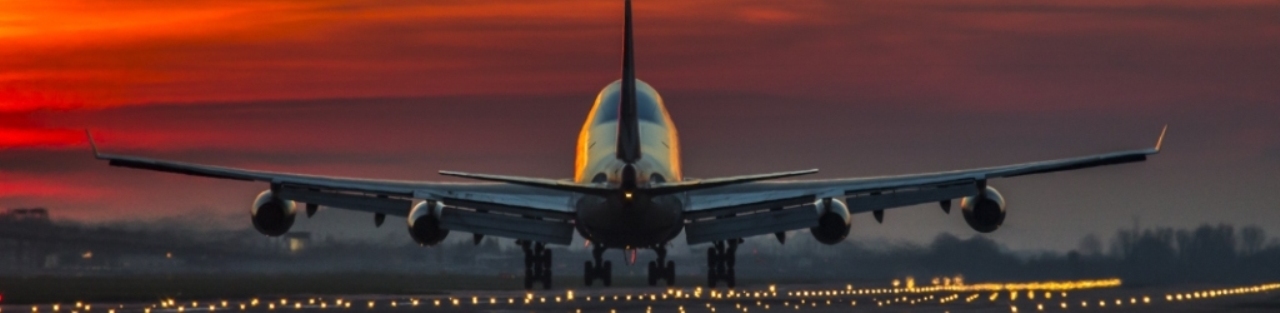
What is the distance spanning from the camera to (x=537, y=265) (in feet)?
198

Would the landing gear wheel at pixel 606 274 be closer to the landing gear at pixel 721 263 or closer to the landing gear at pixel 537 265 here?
the landing gear at pixel 537 265

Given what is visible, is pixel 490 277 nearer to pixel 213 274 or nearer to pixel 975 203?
pixel 213 274

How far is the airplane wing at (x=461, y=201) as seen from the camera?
55.2 metres

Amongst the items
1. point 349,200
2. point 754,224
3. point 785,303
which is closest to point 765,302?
point 785,303

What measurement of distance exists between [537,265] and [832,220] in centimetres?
926

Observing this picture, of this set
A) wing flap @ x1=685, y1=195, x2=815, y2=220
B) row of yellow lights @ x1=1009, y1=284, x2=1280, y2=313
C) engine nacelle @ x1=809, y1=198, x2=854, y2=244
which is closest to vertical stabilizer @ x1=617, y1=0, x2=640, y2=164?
wing flap @ x1=685, y1=195, x2=815, y2=220

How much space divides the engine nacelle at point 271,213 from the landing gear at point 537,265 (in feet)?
25.2

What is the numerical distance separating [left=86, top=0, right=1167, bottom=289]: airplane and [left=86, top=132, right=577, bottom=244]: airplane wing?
0.03m

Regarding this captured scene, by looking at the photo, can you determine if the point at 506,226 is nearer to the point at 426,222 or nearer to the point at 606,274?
the point at 426,222

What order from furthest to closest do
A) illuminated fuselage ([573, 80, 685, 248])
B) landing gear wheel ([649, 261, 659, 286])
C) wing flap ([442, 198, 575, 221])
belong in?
landing gear wheel ([649, 261, 659, 286]) < wing flap ([442, 198, 575, 221]) < illuminated fuselage ([573, 80, 685, 248])

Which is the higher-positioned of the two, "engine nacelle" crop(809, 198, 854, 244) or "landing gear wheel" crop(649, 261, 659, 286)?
"landing gear wheel" crop(649, 261, 659, 286)

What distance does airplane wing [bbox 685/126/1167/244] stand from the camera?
55.5 metres

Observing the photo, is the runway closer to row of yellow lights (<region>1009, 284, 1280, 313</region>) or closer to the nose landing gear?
row of yellow lights (<region>1009, 284, 1280, 313</region>)

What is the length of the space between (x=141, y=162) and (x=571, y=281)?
4067cm
